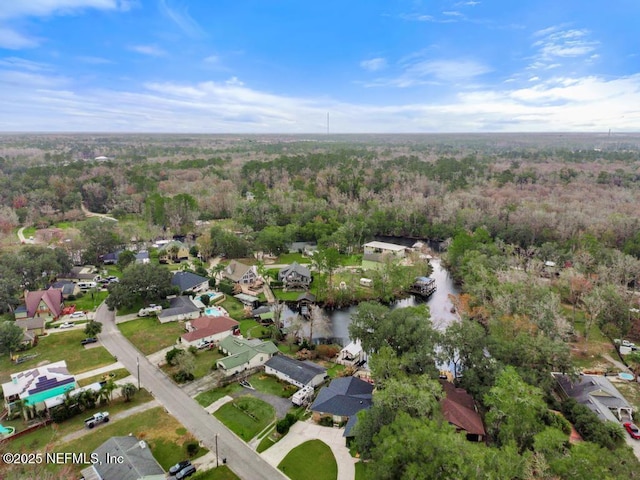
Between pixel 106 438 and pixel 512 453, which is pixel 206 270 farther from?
pixel 512 453

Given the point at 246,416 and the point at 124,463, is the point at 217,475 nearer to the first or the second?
the point at 124,463

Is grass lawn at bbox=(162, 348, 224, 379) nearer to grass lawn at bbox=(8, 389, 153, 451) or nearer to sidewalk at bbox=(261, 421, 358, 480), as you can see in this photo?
grass lawn at bbox=(8, 389, 153, 451)

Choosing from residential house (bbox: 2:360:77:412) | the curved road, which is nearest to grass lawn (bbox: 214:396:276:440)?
the curved road

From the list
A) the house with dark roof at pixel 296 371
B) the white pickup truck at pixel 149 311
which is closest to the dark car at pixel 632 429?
the house with dark roof at pixel 296 371

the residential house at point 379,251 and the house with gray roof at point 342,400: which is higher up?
the house with gray roof at point 342,400

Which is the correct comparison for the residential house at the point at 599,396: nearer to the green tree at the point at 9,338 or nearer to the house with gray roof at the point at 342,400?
the house with gray roof at the point at 342,400

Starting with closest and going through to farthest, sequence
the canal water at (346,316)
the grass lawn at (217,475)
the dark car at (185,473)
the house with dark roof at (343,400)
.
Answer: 1. the dark car at (185,473)
2. the grass lawn at (217,475)
3. the house with dark roof at (343,400)
4. the canal water at (346,316)

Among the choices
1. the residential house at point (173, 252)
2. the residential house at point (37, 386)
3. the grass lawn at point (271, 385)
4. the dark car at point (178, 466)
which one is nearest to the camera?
the dark car at point (178, 466)
